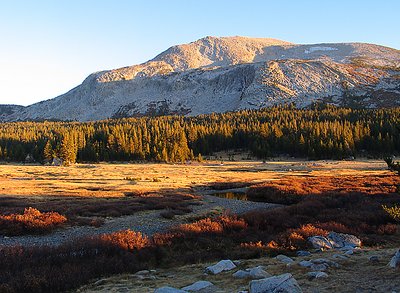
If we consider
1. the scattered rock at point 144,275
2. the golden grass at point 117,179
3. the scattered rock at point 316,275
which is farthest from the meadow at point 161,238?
the golden grass at point 117,179

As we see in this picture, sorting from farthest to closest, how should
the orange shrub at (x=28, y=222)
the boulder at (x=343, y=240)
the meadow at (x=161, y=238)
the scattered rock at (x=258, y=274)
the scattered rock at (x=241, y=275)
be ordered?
the orange shrub at (x=28, y=222)
the boulder at (x=343, y=240)
the meadow at (x=161, y=238)
the scattered rock at (x=241, y=275)
the scattered rock at (x=258, y=274)

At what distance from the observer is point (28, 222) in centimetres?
2552

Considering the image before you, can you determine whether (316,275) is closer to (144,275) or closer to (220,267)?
(220,267)

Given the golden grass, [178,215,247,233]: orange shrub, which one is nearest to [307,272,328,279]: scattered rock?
[178,215,247,233]: orange shrub

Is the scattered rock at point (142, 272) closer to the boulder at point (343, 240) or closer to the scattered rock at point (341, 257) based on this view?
the scattered rock at point (341, 257)

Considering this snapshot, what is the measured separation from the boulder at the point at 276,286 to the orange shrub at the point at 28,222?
20.6 m

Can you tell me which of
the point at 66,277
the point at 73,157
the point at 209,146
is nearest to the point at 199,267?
the point at 66,277

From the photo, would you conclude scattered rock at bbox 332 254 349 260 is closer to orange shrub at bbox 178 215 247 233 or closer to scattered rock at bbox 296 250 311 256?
scattered rock at bbox 296 250 311 256

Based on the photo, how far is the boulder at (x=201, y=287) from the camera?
1088cm

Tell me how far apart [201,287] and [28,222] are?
1960 centimetres

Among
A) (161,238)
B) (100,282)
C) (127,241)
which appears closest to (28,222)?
(127,241)

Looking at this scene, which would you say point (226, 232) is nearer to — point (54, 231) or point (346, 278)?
point (346, 278)

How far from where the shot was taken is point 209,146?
15312 cm

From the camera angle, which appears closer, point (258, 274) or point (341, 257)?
point (258, 274)
